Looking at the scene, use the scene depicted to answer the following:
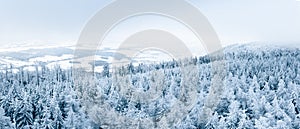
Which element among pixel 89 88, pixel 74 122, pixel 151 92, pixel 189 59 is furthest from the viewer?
pixel 189 59

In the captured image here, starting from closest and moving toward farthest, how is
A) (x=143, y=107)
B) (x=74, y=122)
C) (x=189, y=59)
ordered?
(x=74, y=122)
(x=143, y=107)
(x=189, y=59)

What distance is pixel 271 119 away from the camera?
230 ft

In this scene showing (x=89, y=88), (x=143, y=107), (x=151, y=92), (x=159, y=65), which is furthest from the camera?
(x=159, y=65)

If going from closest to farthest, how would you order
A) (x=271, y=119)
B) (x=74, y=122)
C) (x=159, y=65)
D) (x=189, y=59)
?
(x=74, y=122) < (x=271, y=119) < (x=189, y=59) < (x=159, y=65)

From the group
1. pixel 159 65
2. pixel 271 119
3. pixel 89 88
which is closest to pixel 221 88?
pixel 271 119

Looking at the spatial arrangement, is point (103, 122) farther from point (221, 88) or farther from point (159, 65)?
point (159, 65)

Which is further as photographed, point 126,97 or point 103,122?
point 126,97

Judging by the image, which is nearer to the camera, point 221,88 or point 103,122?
point 103,122

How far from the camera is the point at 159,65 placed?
194 m

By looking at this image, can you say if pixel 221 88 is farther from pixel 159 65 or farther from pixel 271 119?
pixel 159 65

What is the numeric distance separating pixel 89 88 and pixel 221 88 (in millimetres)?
30740

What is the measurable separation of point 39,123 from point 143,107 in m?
20.3

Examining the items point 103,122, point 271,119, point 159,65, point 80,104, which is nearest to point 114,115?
point 103,122

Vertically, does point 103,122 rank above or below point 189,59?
below
